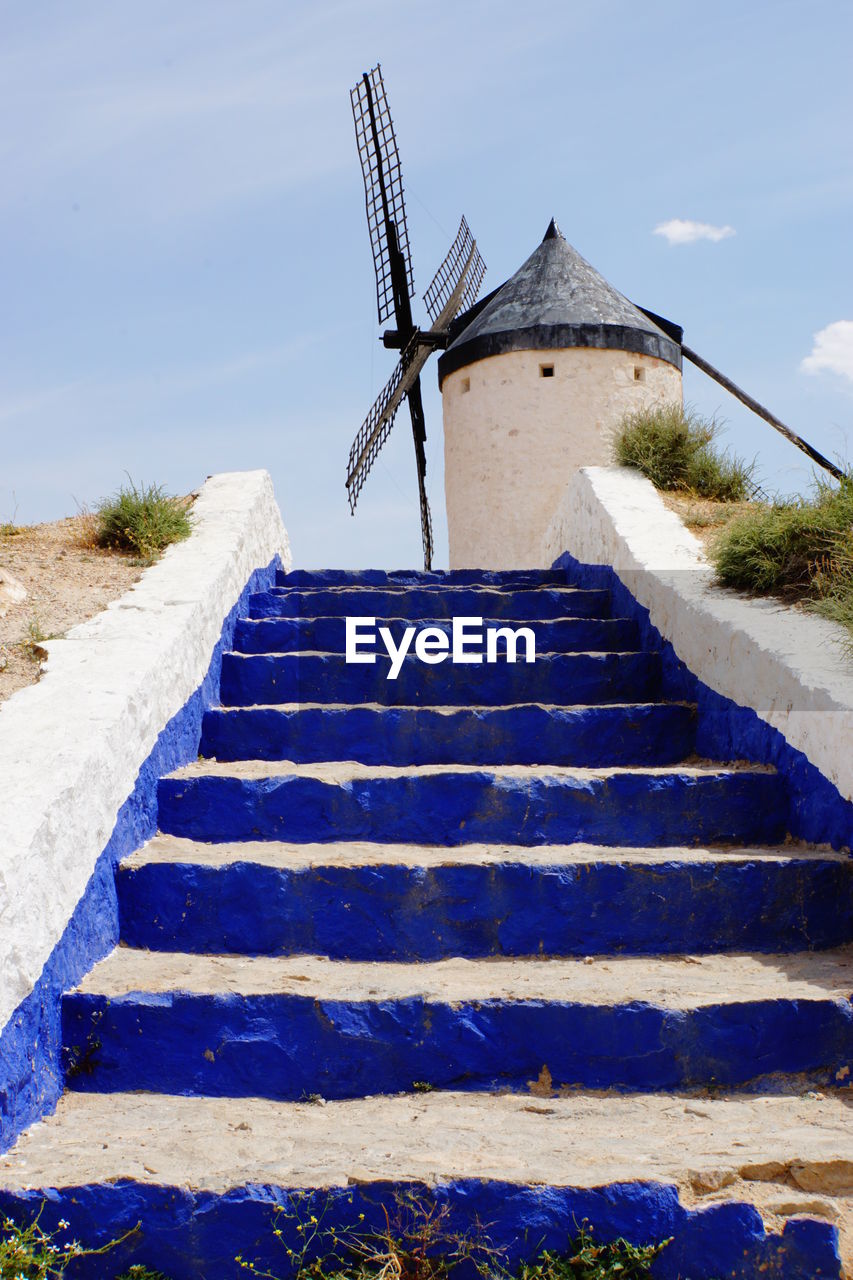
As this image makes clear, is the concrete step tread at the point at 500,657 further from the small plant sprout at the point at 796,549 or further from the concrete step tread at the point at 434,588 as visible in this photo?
the concrete step tread at the point at 434,588

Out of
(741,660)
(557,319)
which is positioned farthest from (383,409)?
(741,660)

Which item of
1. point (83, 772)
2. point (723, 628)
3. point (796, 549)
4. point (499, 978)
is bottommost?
point (499, 978)

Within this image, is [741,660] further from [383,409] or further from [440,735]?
[383,409]

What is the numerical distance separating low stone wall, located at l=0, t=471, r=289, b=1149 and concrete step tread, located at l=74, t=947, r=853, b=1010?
21 cm

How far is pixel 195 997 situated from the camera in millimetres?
2744

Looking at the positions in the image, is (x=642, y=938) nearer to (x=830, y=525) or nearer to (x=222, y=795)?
(x=222, y=795)

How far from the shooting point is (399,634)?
5039 mm

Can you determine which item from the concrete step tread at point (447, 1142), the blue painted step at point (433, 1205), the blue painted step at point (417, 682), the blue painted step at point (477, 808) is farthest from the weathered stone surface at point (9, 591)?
the blue painted step at point (433, 1205)

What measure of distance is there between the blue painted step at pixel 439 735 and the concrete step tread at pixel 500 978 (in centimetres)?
105

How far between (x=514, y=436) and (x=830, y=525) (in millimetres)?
7613

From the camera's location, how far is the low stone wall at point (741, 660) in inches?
131

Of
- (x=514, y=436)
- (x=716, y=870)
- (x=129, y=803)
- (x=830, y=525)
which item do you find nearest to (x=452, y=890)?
(x=716, y=870)

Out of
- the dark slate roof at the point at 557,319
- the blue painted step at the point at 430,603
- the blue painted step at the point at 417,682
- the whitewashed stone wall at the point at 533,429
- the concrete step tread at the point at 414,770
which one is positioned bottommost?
the concrete step tread at the point at 414,770
